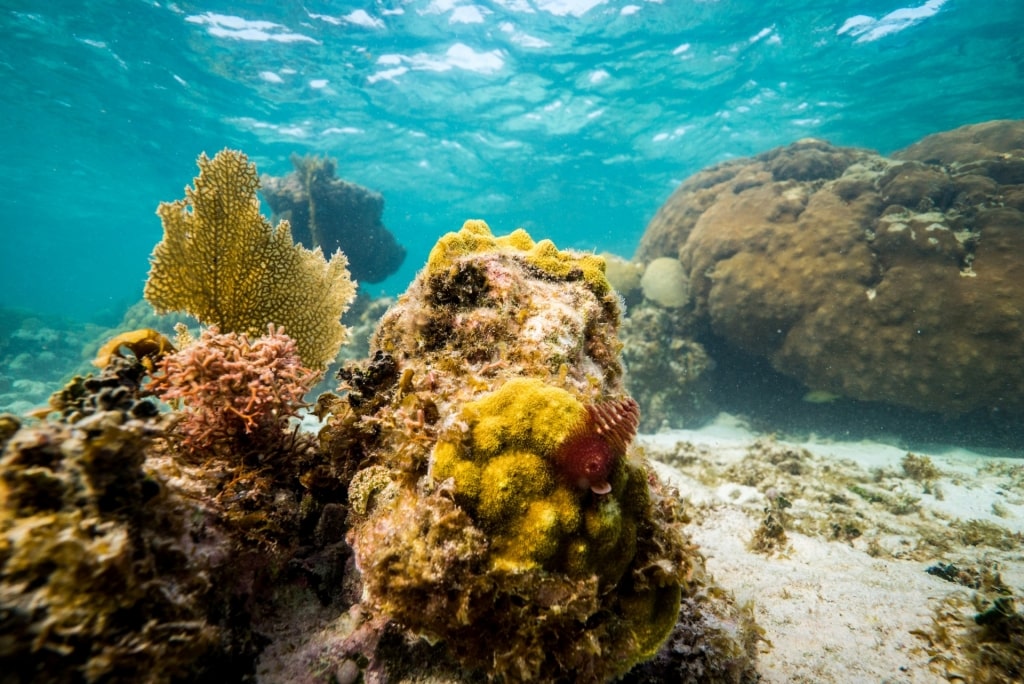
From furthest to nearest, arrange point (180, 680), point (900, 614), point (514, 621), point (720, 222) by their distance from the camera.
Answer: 1. point (720, 222)
2. point (900, 614)
3. point (514, 621)
4. point (180, 680)

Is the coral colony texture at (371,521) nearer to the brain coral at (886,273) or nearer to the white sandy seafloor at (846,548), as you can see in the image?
the white sandy seafloor at (846,548)

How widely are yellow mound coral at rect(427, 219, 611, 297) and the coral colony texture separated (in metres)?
0.35

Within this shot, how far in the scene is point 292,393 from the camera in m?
2.77

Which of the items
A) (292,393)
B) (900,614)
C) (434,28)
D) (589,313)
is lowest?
(900,614)

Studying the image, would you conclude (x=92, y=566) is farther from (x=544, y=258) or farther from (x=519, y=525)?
(x=544, y=258)

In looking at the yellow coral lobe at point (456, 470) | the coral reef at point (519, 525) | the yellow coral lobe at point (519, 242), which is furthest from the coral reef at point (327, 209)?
the yellow coral lobe at point (456, 470)

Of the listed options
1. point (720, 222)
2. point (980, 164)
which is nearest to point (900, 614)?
point (720, 222)

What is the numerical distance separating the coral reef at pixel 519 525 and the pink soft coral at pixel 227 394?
57 cm

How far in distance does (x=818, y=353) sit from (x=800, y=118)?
27686 millimetres

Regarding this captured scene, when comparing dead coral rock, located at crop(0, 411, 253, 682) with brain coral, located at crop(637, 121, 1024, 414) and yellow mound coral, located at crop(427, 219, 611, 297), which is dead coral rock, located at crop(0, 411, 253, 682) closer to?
yellow mound coral, located at crop(427, 219, 611, 297)

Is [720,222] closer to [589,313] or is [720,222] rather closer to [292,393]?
[589,313]

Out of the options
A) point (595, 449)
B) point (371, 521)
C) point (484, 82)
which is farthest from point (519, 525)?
point (484, 82)

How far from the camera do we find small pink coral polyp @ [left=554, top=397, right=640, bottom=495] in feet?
6.64

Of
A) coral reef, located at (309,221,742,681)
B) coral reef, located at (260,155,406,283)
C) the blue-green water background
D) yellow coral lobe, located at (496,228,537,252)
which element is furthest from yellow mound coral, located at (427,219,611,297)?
the blue-green water background
